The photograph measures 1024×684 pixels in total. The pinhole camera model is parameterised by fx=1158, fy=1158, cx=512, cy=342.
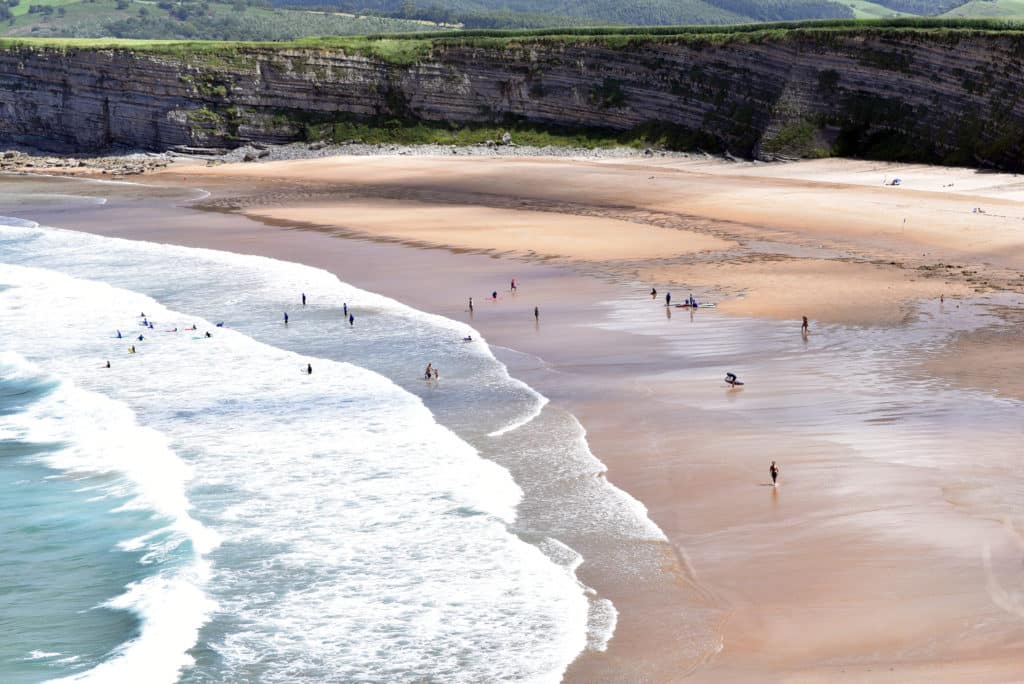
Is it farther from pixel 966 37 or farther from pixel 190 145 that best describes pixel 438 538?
pixel 190 145

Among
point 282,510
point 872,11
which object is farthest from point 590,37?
point 872,11

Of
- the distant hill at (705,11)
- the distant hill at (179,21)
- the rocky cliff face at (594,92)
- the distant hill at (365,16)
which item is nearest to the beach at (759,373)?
the rocky cliff face at (594,92)

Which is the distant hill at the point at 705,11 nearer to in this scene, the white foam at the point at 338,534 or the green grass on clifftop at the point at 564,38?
the green grass on clifftop at the point at 564,38

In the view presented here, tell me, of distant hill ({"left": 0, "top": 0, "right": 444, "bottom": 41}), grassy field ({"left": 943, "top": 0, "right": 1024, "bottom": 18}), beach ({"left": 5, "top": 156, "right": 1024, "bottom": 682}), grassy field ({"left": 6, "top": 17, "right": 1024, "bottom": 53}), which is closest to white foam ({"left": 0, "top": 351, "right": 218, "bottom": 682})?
beach ({"left": 5, "top": 156, "right": 1024, "bottom": 682})

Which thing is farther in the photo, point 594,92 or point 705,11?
point 705,11

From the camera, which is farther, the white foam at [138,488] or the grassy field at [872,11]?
the grassy field at [872,11]

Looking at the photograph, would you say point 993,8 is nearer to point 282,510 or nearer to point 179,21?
point 179,21
